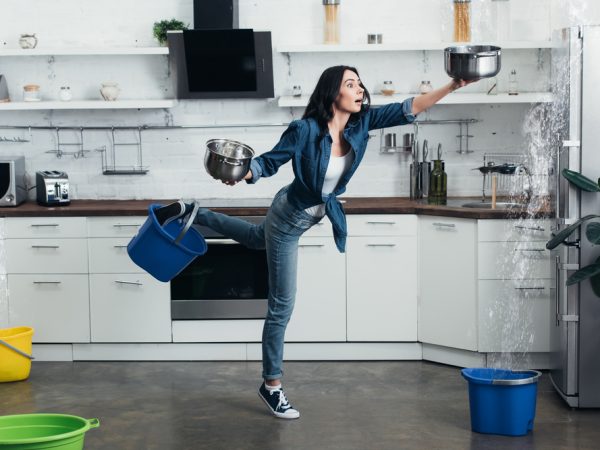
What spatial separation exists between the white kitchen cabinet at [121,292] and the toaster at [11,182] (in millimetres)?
533

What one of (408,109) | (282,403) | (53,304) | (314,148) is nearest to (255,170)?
(314,148)

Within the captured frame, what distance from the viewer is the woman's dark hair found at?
4254 mm

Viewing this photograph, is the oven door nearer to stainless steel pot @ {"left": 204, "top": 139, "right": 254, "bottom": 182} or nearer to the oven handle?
the oven handle

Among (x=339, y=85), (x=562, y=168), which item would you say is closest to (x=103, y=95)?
(x=339, y=85)

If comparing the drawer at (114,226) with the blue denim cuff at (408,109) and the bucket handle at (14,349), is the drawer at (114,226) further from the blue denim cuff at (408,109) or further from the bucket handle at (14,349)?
the blue denim cuff at (408,109)

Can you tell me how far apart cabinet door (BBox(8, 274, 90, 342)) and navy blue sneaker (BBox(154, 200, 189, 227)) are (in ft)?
4.43

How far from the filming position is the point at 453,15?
236 inches

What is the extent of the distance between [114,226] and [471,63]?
8.39 feet

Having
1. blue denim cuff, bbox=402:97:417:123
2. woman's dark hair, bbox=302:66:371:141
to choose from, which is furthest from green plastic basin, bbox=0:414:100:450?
blue denim cuff, bbox=402:97:417:123

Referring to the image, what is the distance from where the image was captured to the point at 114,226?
5660 mm

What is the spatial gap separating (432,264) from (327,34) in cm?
150

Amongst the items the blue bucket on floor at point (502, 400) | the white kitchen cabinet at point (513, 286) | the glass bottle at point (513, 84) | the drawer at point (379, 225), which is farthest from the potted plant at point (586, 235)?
the glass bottle at point (513, 84)

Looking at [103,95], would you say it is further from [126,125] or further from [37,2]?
[37,2]

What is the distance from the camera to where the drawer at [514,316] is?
5.31 metres
